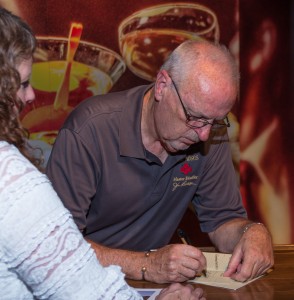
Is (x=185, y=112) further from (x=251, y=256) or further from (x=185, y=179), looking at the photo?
(x=251, y=256)

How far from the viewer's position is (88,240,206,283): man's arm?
225cm

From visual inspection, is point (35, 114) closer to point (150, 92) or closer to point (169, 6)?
point (169, 6)

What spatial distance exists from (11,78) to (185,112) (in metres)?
1.04

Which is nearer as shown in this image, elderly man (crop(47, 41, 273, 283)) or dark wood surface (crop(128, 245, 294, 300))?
dark wood surface (crop(128, 245, 294, 300))

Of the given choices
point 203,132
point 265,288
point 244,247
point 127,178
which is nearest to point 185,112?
point 203,132

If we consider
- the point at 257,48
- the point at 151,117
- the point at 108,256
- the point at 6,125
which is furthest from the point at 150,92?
the point at 257,48

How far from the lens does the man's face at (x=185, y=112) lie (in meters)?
2.41

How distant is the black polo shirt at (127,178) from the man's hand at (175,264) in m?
0.31

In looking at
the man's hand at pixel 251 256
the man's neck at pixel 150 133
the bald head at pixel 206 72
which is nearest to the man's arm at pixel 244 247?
the man's hand at pixel 251 256

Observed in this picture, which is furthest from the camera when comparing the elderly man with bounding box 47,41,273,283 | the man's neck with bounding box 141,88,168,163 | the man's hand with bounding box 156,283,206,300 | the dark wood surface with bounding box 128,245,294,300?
the man's neck with bounding box 141,88,168,163

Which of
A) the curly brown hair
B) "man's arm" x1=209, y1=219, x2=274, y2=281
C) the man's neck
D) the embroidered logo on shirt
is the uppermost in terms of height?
the curly brown hair

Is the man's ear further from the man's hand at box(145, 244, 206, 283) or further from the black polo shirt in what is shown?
the man's hand at box(145, 244, 206, 283)

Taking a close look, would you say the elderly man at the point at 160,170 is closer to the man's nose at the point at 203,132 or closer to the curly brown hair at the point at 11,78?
the man's nose at the point at 203,132

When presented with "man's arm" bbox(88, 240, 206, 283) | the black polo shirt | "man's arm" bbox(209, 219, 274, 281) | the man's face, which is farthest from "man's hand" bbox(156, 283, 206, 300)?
the man's face
